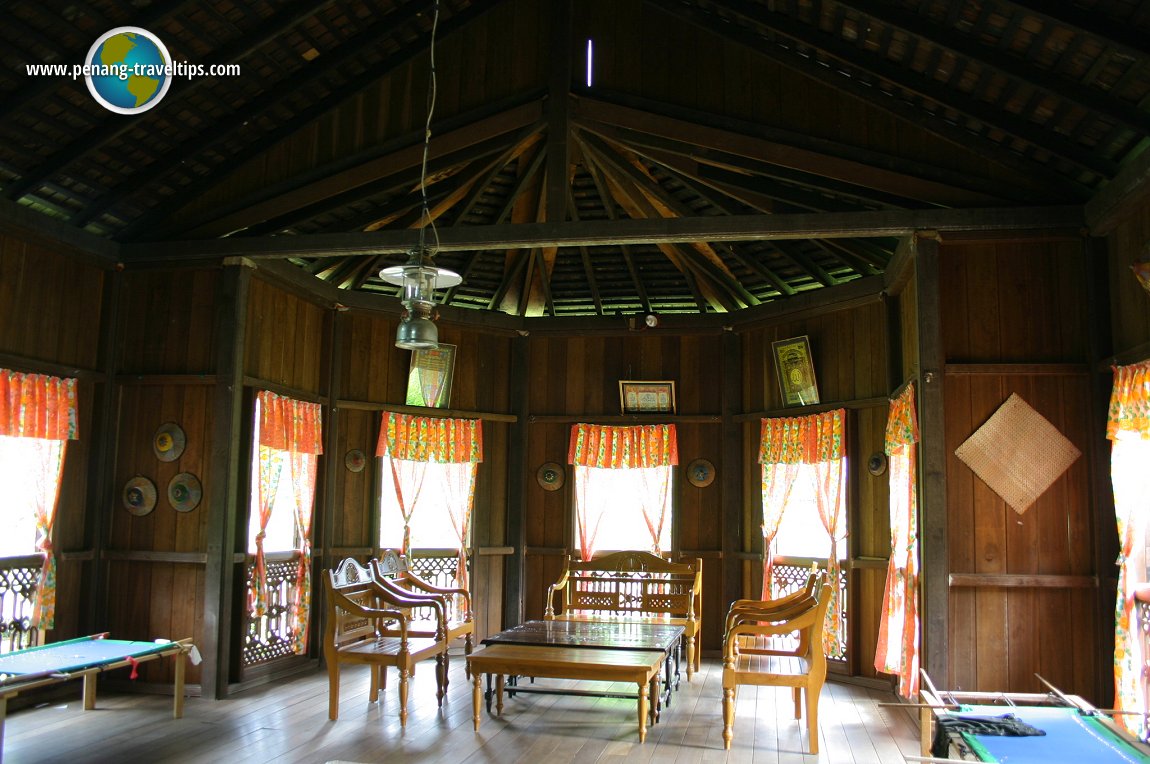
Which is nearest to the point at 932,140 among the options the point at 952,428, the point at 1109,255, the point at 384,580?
the point at 1109,255

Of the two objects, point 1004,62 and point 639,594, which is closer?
point 1004,62

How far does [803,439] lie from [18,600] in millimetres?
6350

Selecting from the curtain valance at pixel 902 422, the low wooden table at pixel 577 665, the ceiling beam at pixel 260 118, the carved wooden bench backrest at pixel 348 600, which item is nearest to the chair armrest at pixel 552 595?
the carved wooden bench backrest at pixel 348 600

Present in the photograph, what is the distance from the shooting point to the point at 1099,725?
388 cm

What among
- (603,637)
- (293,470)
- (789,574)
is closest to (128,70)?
(293,470)

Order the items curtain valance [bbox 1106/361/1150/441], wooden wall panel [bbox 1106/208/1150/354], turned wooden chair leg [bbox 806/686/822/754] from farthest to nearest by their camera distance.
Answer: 1. turned wooden chair leg [bbox 806/686/822/754]
2. wooden wall panel [bbox 1106/208/1150/354]
3. curtain valance [bbox 1106/361/1150/441]

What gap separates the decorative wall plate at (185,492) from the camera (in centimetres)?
680

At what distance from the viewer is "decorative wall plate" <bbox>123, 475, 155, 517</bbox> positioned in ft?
22.6

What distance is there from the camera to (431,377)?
9094mm

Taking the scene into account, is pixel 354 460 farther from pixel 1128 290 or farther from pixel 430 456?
pixel 1128 290

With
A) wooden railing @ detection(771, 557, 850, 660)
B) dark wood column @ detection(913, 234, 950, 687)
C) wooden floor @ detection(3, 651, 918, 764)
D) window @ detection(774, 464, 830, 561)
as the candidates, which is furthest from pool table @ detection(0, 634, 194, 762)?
window @ detection(774, 464, 830, 561)

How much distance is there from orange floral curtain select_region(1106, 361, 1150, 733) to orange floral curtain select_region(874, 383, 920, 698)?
1237 millimetres

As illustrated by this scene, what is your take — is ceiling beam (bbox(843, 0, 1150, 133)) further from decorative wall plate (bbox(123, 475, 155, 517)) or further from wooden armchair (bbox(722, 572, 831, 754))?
decorative wall plate (bbox(123, 475, 155, 517))

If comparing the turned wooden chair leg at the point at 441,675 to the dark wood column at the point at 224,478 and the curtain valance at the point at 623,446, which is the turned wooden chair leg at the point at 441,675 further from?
the curtain valance at the point at 623,446
